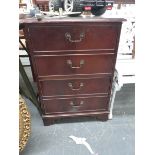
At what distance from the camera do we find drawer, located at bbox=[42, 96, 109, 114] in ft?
4.49

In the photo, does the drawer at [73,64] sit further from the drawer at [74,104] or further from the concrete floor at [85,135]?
the concrete floor at [85,135]

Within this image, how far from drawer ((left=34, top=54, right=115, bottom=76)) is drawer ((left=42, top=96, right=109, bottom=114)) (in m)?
0.19

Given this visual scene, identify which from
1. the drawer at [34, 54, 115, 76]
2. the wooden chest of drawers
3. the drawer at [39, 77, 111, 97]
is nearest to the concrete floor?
the wooden chest of drawers

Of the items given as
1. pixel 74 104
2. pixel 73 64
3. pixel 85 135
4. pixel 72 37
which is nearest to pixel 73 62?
pixel 73 64

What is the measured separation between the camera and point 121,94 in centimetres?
184

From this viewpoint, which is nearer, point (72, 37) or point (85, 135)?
point (72, 37)

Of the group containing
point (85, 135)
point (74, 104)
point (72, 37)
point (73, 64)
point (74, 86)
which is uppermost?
point (72, 37)

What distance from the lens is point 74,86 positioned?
1.33 metres

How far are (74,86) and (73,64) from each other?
15 cm

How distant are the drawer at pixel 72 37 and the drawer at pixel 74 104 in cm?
35

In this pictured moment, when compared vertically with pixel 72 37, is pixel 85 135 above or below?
below

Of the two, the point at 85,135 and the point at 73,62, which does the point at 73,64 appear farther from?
the point at 85,135

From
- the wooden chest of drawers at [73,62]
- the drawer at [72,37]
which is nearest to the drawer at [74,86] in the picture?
the wooden chest of drawers at [73,62]
